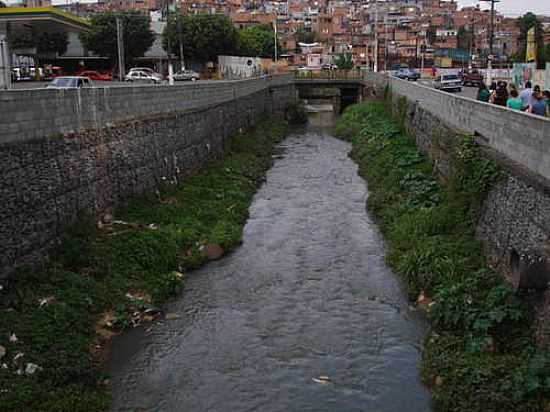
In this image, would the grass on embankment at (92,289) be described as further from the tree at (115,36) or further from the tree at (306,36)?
the tree at (306,36)

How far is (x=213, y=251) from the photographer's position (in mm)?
17375

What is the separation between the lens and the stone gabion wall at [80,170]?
12062 millimetres

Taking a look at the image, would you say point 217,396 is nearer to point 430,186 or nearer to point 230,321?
point 230,321

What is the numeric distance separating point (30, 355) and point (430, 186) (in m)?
13.3

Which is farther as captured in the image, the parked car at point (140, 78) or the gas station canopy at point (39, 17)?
the parked car at point (140, 78)

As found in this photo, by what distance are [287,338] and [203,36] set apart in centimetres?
6694

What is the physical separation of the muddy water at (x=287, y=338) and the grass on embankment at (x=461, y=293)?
0.52 m

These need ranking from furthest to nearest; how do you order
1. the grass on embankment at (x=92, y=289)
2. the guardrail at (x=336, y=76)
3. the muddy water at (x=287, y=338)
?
the guardrail at (x=336, y=76) < the muddy water at (x=287, y=338) < the grass on embankment at (x=92, y=289)

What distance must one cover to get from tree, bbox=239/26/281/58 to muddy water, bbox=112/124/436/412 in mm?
75448

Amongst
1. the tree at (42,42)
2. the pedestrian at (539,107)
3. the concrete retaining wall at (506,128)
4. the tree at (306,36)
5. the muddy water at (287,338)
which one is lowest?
the muddy water at (287,338)

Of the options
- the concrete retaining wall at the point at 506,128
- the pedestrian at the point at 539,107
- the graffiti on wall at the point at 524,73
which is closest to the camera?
the concrete retaining wall at the point at 506,128

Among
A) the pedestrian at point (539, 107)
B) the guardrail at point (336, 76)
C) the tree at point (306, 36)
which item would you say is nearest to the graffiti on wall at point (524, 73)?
the guardrail at point (336, 76)

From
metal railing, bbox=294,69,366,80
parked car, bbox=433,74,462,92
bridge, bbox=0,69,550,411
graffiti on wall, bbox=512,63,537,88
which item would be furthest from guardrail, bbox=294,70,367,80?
bridge, bbox=0,69,550,411

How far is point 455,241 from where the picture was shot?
1528 centimetres
